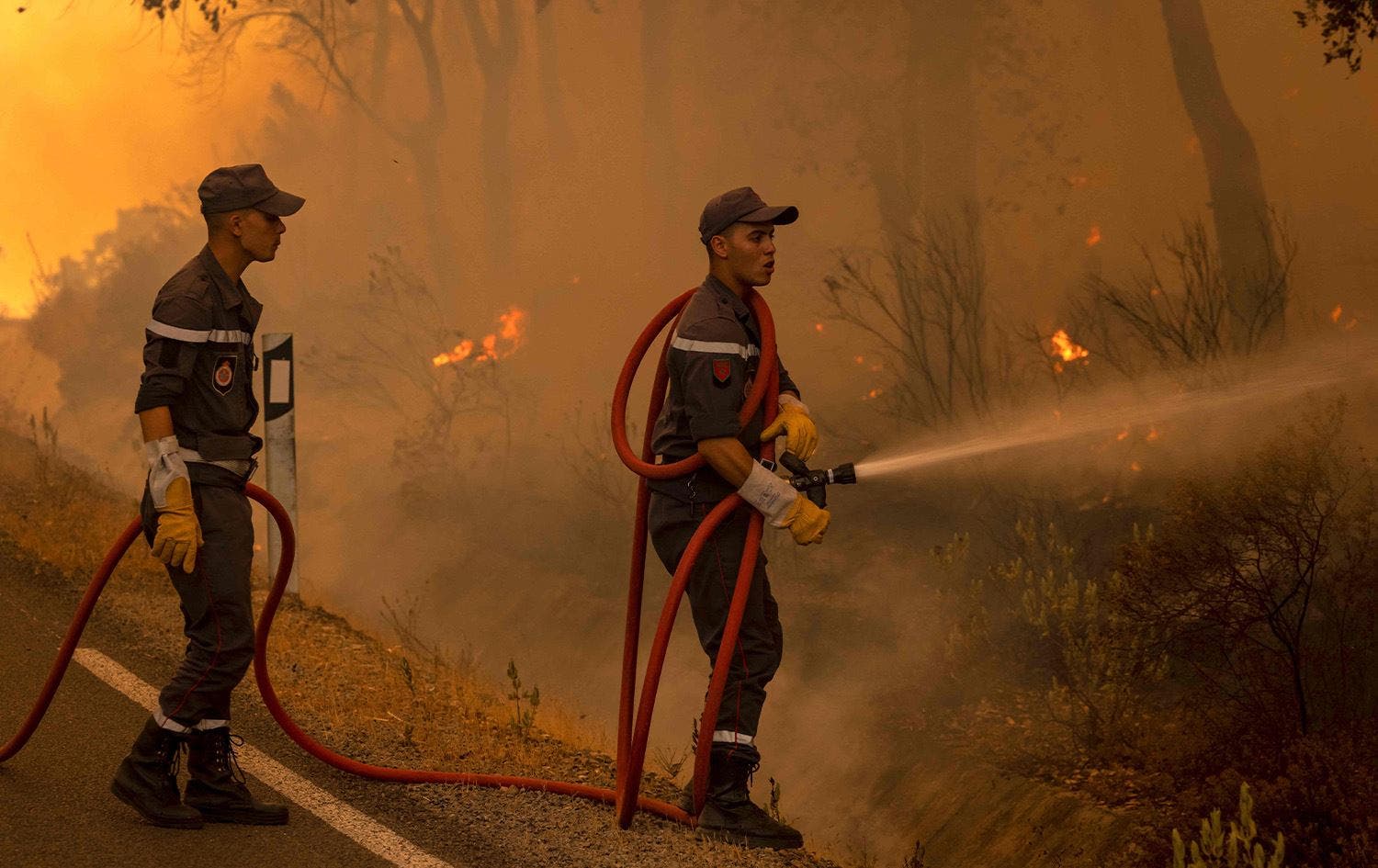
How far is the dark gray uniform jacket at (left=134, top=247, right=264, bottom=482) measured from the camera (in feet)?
14.7

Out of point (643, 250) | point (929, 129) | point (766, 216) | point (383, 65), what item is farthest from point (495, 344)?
point (766, 216)

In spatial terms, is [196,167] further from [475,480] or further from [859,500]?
[859,500]

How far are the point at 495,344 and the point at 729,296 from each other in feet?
34.7

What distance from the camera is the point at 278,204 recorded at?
15.7 ft

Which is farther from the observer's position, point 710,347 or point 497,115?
point 497,115

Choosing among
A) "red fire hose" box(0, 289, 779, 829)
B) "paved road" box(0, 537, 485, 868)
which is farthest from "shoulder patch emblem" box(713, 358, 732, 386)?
"paved road" box(0, 537, 485, 868)

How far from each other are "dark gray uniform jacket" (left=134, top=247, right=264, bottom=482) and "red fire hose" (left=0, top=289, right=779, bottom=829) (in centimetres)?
34

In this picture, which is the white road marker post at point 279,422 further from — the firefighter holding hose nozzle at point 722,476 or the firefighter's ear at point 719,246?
the firefighter's ear at point 719,246

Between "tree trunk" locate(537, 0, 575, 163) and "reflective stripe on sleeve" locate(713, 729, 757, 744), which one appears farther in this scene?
"tree trunk" locate(537, 0, 575, 163)

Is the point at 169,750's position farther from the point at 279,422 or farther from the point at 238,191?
the point at 279,422

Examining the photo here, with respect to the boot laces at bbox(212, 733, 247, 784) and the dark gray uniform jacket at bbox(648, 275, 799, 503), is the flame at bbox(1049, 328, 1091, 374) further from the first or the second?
the boot laces at bbox(212, 733, 247, 784)

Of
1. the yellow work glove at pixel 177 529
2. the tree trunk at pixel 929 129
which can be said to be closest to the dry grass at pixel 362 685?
the yellow work glove at pixel 177 529

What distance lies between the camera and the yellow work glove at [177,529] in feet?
14.3

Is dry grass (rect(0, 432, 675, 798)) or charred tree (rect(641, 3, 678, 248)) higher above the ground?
charred tree (rect(641, 3, 678, 248))
